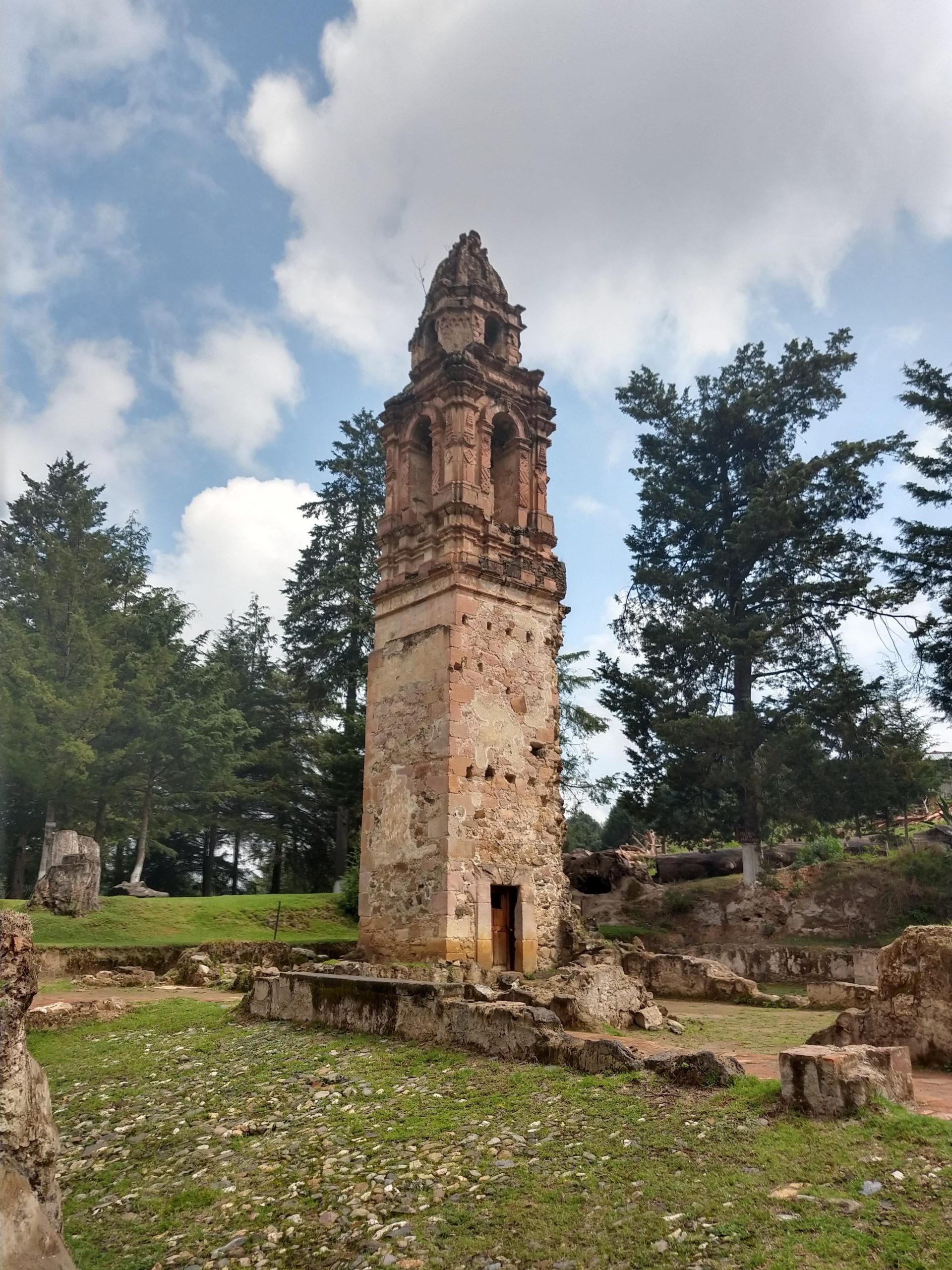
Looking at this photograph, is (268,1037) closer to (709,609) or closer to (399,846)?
(399,846)

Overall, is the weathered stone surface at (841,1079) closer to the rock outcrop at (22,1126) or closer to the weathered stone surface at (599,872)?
the rock outcrop at (22,1126)

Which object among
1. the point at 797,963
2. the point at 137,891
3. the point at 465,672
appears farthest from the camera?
the point at 137,891

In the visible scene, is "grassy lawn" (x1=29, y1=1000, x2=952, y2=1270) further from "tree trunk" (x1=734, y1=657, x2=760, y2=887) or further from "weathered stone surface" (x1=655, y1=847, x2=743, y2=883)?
"weathered stone surface" (x1=655, y1=847, x2=743, y2=883)

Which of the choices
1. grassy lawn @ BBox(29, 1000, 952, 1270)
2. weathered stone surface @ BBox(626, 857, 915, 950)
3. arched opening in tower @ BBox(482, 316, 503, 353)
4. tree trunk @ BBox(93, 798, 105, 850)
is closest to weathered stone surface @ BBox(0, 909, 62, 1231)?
grassy lawn @ BBox(29, 1000, 952, 1270)

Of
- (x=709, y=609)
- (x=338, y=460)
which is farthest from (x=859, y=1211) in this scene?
(x=338, y=460)

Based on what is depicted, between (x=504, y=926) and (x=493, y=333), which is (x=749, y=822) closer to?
(x=504, y=926)

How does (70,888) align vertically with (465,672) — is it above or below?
below

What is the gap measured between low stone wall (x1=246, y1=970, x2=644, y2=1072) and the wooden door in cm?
484

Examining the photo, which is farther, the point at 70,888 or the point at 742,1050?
the point at 70,888

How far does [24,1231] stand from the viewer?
327cm

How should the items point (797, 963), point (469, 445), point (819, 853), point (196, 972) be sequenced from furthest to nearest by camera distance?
point (819, 853)
point (469, 445)
point (797, 963)
point (196, 972)

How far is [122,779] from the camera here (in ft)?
89.7

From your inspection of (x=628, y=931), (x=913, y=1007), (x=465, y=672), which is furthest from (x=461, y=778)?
(x=628, y=931)

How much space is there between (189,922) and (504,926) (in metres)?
9.17
